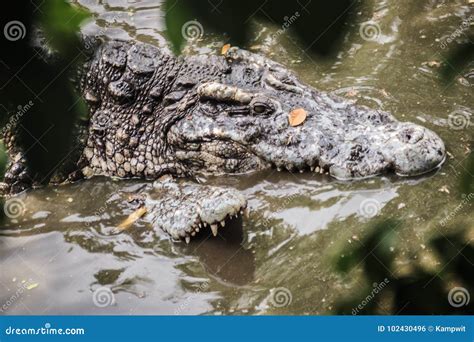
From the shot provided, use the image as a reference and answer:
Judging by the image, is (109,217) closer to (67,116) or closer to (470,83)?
(67,116)

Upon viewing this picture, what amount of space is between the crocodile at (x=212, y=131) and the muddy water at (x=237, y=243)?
168 millimetres

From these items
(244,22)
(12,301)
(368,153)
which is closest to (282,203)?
(368,153)

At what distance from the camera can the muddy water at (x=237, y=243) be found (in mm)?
3551

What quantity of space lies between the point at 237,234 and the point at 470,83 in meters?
3.16

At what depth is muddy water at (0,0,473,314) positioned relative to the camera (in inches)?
140

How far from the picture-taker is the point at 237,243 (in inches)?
158

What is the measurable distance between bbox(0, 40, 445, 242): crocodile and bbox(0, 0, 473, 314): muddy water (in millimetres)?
168

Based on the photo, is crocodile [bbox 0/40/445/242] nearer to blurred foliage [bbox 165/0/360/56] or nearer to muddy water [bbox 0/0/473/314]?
muddy water [bbox 0/0/473/314]

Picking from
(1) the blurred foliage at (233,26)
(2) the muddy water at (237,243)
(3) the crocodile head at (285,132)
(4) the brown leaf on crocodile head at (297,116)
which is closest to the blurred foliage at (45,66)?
(1) the blurred foliage at (233,26)

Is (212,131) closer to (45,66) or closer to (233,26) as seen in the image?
(45,66)

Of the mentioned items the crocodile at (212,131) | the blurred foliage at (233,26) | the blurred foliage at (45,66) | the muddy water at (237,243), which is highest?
the blurred foliage at (233,26)

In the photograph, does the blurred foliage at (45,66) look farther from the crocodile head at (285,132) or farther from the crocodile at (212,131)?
the crocodile head at (285,132)

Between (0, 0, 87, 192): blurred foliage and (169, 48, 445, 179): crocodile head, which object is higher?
(0, 0, 87, 192): blurred foliage

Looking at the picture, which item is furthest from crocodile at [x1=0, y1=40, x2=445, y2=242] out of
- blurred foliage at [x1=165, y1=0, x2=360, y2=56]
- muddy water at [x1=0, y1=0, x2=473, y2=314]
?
blurred foliage at [x1=165, y1=0, x2=360, y2=56]
